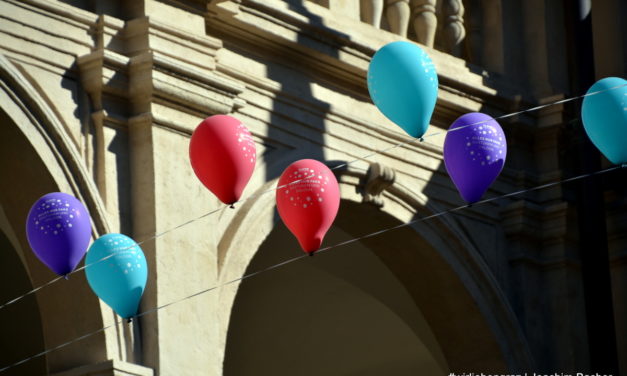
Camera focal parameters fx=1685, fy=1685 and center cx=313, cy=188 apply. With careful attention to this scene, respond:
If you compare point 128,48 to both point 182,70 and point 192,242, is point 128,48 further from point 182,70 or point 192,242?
point 192,242

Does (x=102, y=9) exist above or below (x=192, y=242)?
above

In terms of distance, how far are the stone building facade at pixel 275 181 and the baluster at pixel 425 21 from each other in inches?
0.7

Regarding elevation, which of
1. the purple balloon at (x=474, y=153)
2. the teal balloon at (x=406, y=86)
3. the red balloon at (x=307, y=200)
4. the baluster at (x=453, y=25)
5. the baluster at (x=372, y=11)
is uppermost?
the baluster at (x=453, y=25)

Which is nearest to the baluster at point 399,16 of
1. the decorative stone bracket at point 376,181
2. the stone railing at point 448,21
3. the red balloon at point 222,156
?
the stone railing at point 448,21

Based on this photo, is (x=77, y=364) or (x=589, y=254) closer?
(x=77, y=364)

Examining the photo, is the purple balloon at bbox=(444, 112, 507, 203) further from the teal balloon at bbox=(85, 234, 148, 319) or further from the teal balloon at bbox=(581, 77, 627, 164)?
the teal balloon at bbox=(85, 234, 148, 319)

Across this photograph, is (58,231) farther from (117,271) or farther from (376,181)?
(376,181)

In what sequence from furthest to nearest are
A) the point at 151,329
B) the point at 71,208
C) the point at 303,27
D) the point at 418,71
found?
the point at 303,27
the point at 151,329
the point at 418,71
the point at 71,208

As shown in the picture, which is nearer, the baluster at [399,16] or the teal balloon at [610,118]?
the teal balloon at [610,118]

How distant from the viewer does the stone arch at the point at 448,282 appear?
32.6 ft

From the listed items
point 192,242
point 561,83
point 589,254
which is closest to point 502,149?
point 192,242

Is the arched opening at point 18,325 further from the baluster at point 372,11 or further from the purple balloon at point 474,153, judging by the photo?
the purple balloon at point 474,153

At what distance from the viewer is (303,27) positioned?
929 centimetres

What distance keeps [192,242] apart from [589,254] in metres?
3.07
